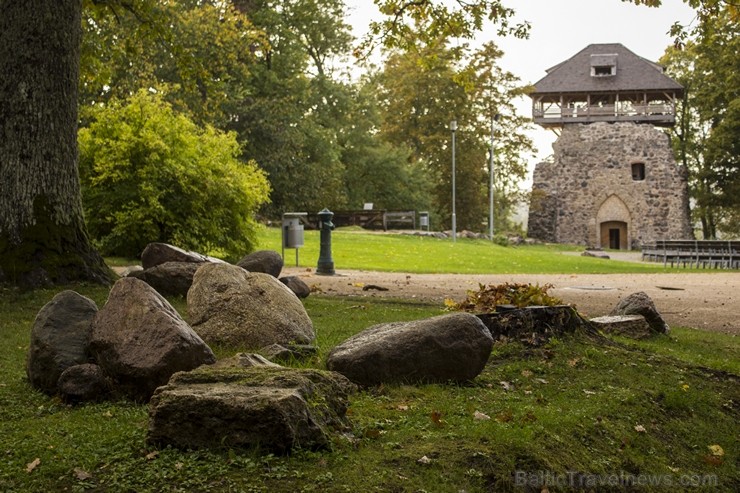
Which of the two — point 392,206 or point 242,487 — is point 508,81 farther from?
point 242,487

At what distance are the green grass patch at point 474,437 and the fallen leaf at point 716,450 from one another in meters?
0.02

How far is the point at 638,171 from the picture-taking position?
5319 cm

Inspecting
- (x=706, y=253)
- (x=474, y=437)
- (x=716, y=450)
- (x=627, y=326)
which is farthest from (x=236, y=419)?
(x=706, y=253)

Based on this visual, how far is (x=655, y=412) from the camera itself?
22.2ft

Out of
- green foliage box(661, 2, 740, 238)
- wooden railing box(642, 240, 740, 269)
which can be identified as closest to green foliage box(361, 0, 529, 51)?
wooden railing box(642, 240, 740, 269)

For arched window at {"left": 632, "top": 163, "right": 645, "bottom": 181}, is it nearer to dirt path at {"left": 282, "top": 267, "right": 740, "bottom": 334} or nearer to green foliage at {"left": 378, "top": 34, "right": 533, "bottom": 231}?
green foliage at {"left": 378, "top": 34, "right": 533, "bottom": 231}

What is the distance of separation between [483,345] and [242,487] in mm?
2831

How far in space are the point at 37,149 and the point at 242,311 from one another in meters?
4.56

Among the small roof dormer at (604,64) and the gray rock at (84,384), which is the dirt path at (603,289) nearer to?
the gray rock at (84,384)

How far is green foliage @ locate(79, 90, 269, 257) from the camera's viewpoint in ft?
59.5

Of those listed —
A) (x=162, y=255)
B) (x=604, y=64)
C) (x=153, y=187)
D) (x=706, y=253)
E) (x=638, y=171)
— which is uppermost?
(x=604, y=64)

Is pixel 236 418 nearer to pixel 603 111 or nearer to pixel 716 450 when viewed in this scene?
pixel 716 450

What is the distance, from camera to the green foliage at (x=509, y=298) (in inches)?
349

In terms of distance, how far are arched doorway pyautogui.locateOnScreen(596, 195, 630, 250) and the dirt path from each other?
3123 centimetres
